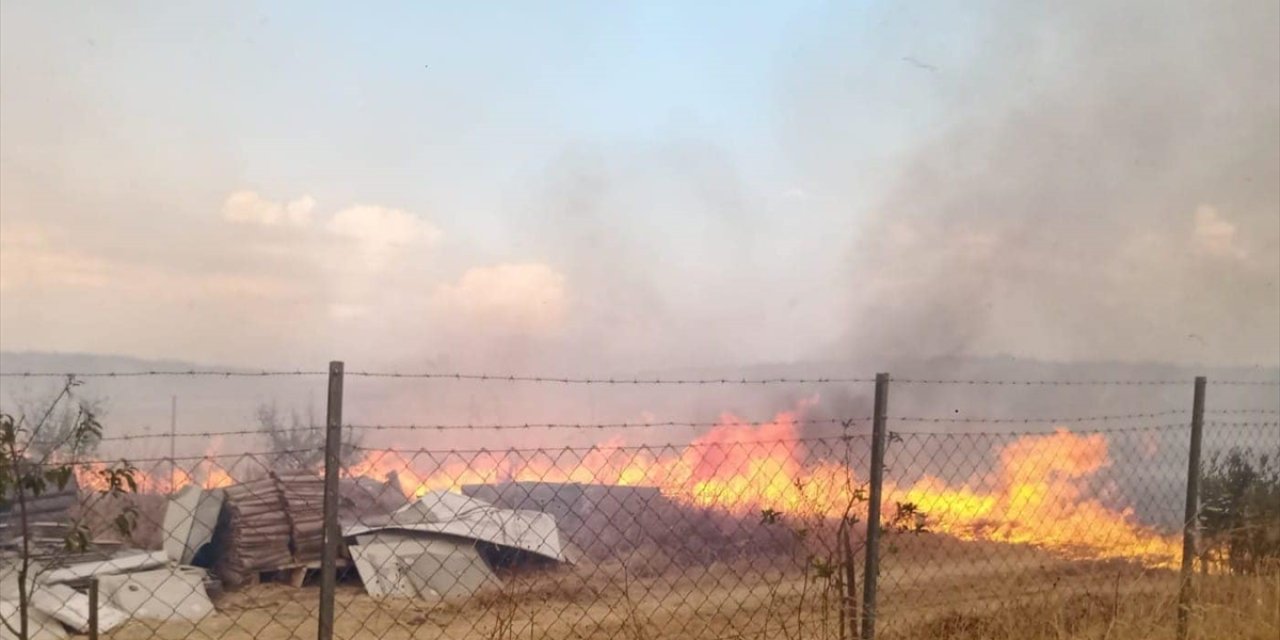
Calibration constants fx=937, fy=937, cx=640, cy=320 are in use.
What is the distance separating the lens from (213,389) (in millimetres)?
15125

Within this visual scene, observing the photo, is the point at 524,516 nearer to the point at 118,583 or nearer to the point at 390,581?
the point at 390,581

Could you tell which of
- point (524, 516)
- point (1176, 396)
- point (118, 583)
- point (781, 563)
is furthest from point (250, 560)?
point (1176, 396)

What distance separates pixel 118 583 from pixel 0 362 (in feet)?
21.2

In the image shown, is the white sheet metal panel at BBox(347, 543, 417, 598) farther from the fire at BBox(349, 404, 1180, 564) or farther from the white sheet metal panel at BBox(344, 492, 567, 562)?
the fire at BBox(349, 404, 1180, 564)

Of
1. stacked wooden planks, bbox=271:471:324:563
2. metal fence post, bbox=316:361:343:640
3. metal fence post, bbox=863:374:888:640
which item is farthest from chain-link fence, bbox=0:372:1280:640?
metal fence post, bbox=316:361:343:640

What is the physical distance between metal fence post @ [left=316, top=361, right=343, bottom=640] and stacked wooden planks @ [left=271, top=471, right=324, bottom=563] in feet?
23.3

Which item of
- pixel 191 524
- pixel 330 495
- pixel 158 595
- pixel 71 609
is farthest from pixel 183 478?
pixel 330 495

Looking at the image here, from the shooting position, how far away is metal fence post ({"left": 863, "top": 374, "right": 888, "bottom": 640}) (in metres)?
4.22

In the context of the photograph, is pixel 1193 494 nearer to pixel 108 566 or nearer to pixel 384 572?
pixel 384 572

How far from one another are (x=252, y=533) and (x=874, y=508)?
7.98 m

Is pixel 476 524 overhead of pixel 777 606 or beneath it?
beneath

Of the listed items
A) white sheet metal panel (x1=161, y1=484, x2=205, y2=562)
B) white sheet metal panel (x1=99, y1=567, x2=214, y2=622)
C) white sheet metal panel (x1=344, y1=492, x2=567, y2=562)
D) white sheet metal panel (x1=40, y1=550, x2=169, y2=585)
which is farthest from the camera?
white sheet metal panel (x1=344, y1=492, x2=567, y2=562)

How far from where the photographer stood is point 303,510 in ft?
34.5

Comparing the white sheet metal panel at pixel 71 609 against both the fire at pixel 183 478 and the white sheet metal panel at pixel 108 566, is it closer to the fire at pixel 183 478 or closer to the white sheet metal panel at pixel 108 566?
the white sheet metal panel at pixel 108 566
